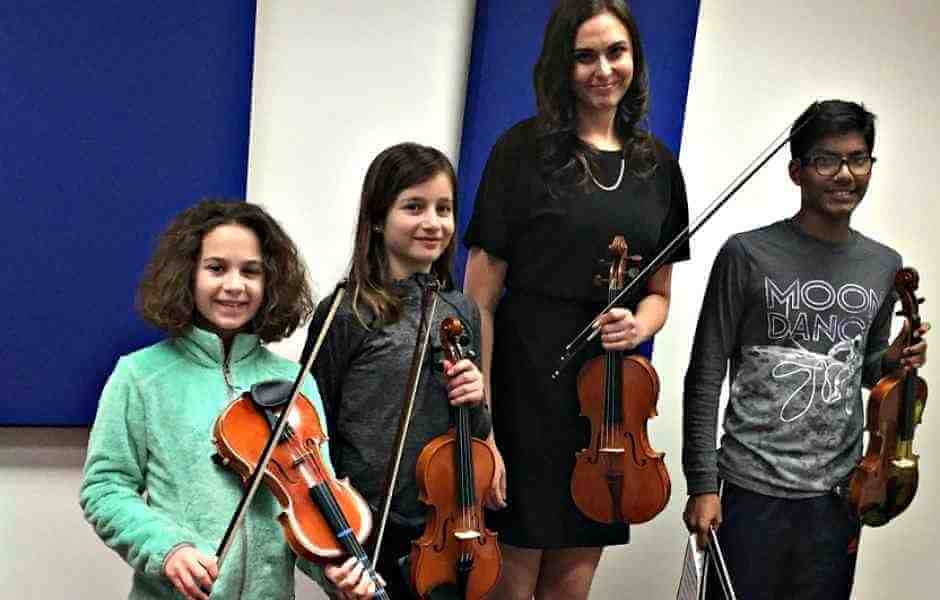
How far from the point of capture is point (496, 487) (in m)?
2.06

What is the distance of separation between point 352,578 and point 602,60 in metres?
1.12

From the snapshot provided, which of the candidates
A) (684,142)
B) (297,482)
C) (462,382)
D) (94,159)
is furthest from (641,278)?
(94,159)

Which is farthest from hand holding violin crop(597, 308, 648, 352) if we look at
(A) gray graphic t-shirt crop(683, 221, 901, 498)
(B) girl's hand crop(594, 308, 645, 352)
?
(A) gray graphic t-shirt crop(683, 221, 901, 498)

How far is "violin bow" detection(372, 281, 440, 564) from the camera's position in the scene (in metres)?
1.90

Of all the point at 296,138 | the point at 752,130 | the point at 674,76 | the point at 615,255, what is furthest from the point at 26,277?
the point at 752,130

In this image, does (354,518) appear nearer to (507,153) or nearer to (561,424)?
(561,424)

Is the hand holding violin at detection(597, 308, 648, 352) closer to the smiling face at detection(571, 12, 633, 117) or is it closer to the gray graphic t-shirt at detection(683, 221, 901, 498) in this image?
the gray graphic t-shirt at detection(683, 221, 901, 498)

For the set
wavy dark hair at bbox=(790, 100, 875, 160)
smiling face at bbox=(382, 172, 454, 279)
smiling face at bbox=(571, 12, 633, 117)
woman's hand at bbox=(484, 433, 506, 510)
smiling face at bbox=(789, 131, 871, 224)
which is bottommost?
woman's hand at bbox=(484, 433, 506, 510)

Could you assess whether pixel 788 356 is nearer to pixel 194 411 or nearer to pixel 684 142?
pixel 684 142

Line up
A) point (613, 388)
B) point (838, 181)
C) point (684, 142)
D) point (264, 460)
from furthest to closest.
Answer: point (684, 142)
point (838, 181)
point (613, 388)
point (264, 460)

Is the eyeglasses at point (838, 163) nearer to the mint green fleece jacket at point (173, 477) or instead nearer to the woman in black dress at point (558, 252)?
the woman in black dress at point (558, 252)

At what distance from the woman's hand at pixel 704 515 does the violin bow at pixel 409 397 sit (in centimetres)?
63

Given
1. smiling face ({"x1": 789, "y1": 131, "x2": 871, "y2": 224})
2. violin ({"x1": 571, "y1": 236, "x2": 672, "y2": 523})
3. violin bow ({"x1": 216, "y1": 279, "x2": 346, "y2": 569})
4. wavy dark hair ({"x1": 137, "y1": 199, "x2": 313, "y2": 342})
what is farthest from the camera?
smiling face ({"x1": 789, "y1": 131, "x2": 871, "y2": 224})

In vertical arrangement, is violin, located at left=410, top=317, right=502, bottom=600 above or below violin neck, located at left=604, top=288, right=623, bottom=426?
below
